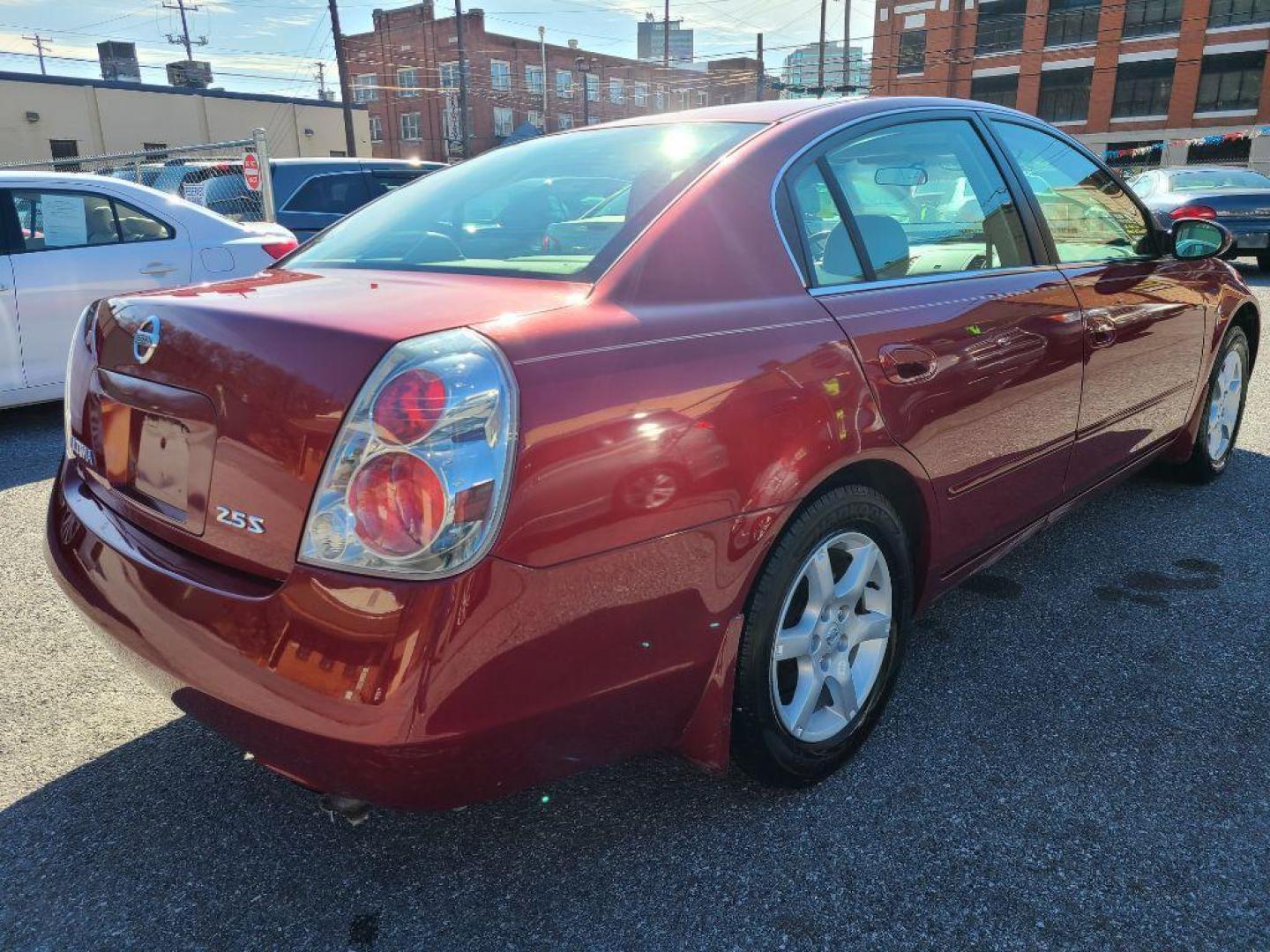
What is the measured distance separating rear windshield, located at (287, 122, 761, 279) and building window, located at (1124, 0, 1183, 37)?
49.6 m

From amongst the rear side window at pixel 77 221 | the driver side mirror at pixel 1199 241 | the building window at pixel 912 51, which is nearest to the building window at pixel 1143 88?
the building window at pixel 912 51

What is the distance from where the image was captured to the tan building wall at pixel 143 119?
95.8 feet

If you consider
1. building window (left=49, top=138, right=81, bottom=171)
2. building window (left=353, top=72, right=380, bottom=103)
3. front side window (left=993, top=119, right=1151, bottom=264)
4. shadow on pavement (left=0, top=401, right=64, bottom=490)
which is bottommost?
shadow on pavement (left=0, top=401, right=64, bottom=490)

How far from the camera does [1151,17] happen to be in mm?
41781

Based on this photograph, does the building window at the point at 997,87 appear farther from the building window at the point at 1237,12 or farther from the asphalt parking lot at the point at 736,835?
the asphalt parking lot at the point at 736,835

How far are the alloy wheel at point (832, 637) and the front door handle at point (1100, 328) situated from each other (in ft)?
3.99

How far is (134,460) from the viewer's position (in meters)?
1.88

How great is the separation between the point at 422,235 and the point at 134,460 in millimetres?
868

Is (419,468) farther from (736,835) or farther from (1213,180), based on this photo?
(1213,180)

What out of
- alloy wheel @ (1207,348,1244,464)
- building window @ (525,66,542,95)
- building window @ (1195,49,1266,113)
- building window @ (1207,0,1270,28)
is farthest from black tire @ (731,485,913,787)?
building window @ (525,66,542,95)

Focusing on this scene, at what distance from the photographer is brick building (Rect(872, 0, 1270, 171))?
131ft

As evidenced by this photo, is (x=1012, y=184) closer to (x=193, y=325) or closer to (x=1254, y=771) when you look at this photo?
(x=1254, y=771)

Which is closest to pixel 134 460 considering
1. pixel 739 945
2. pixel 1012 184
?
pixel 739 945

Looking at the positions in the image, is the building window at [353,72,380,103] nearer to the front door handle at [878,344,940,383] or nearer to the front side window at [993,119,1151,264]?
the front side window at [993,119,1151,264]
